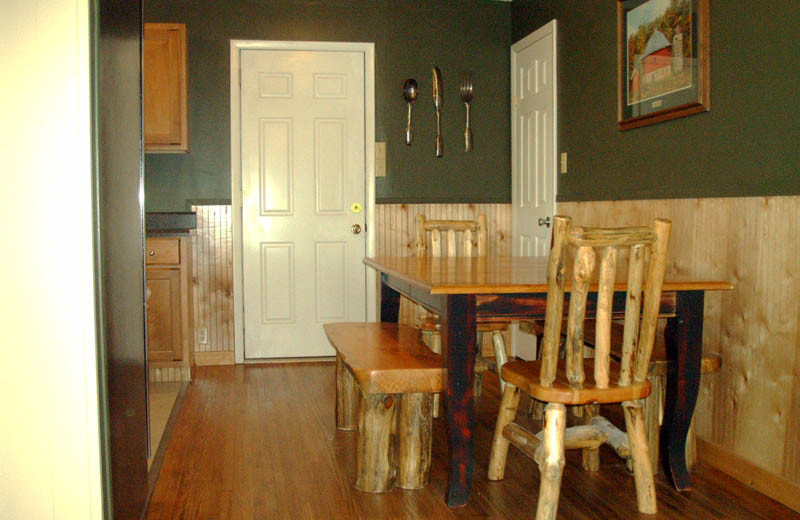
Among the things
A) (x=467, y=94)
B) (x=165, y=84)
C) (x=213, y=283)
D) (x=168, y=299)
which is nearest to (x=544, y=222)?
(x=467, y=94)

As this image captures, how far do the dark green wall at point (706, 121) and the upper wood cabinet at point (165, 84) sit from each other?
229cm

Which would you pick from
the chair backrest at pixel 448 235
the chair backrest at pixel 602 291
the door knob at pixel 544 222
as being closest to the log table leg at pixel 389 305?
the chair backrest at pixel 448 235

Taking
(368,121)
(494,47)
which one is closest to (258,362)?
(368,121)

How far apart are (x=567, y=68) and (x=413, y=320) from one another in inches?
80.5

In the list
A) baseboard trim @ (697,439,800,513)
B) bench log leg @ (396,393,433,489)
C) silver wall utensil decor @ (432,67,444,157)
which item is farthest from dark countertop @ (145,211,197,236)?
baseboard trim @ (697,439,800,513)

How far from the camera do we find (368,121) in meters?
5.29

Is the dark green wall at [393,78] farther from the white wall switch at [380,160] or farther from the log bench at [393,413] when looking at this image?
the log bench at [393,413]

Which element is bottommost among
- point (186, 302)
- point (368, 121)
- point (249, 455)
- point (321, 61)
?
point (249, 455)

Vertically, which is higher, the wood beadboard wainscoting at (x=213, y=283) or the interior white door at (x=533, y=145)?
the interior white door at (x=533, y=145)

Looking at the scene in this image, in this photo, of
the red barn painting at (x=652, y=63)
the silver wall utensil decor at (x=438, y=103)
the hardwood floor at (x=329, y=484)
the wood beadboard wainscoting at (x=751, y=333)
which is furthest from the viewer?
the silver wall utensil decor at (x=438, y=103)

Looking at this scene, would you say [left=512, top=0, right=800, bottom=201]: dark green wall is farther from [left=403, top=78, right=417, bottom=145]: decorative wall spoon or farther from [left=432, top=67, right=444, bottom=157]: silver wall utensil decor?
[left=403, top=78, right=417, bottom=145]: decorative wall spoon

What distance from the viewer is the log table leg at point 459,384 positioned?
7.93 feet

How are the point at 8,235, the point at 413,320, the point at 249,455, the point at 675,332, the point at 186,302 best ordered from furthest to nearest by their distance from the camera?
the point at 413,320, the point at 186,302, the point at 249,455, the point at 675,332, the point at 8,235

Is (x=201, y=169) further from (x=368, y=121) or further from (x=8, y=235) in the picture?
(x=8, y=235)
